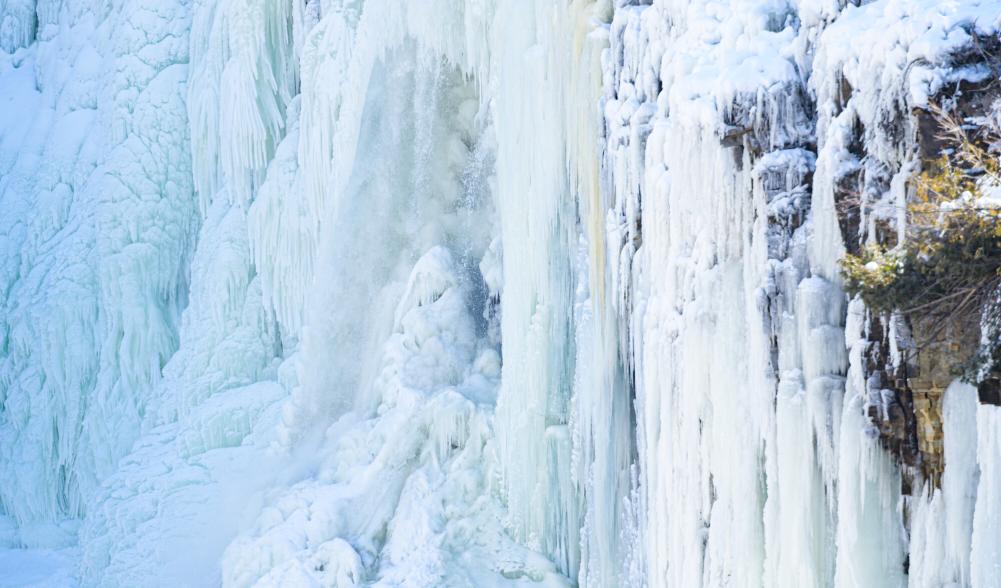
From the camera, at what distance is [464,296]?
11680mm

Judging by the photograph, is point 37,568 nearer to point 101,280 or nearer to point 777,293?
point 101,280

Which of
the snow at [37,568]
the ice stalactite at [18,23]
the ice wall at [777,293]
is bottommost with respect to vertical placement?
the snow at [37,568]

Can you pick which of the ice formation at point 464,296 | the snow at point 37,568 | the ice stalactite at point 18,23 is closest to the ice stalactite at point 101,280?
the ice formation at point 464,296

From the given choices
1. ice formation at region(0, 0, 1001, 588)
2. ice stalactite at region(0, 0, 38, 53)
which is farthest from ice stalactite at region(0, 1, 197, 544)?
ice stalactite at region(0, 0, 38, 53)

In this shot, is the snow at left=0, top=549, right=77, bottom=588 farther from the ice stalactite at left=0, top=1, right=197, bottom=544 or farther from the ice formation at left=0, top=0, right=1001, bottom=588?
the ice stalactite at left=0, top=1, right=197, bottom=544

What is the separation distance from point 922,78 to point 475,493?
5.73m

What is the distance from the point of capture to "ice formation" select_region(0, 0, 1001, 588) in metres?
6.62

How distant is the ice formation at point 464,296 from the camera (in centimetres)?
662

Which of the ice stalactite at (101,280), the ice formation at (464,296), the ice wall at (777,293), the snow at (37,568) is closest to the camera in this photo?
the ice wall at (777,293)

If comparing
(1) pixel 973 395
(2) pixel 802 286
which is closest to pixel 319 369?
(2) pixel 802 286

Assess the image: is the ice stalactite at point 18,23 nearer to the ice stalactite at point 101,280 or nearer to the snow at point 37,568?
the ice stalactite at point 101,280

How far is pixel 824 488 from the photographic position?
6691mm

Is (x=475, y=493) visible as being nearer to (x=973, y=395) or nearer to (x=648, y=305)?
(x=648, y=305)

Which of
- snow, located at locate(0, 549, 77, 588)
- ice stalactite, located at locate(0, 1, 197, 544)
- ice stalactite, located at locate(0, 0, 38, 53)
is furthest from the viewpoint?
ice stalactite, located at locate(0, 0, 38, 53)
